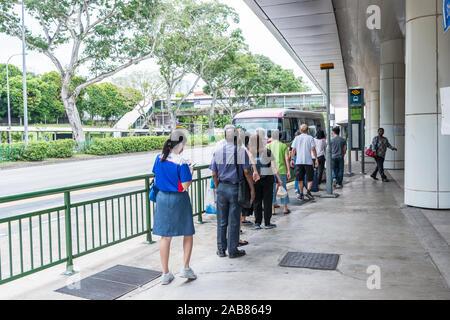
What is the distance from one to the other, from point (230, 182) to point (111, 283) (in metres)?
1.93

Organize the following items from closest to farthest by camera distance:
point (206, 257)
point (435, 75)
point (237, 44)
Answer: point (206, 257) < point (435, 75) < point (237, 44)

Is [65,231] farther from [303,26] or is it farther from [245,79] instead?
[245,79]

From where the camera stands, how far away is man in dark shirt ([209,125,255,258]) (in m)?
5.79

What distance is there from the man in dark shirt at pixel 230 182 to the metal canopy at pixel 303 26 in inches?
275

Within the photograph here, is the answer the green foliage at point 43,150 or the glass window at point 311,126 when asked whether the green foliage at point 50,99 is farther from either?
the glass window at point 311,126

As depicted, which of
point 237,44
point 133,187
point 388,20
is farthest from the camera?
point 237,44

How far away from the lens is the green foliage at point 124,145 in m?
32.1

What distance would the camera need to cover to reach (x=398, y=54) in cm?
1858

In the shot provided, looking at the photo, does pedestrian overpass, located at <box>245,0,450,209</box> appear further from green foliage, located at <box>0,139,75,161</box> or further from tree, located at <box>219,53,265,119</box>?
tree, located at <box>219,53,265,119</box>

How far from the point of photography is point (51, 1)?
26453 mm

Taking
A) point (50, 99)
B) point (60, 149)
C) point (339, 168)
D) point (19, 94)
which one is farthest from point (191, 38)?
point (50, 99)
